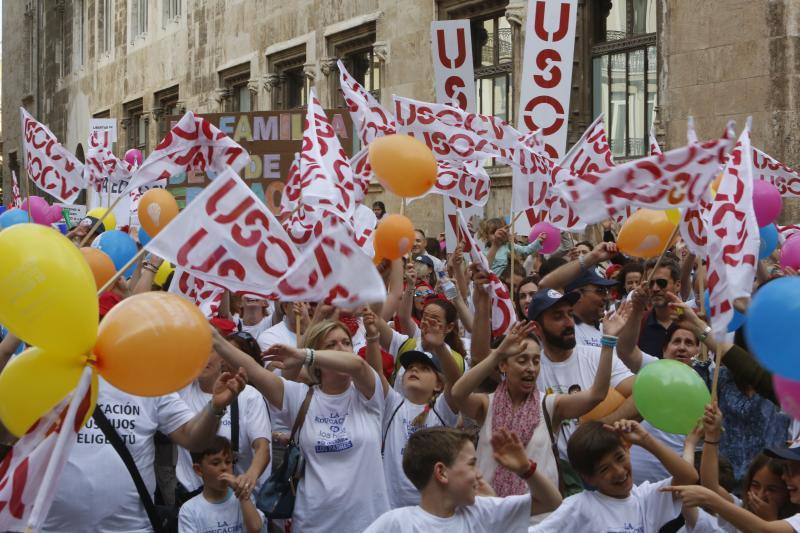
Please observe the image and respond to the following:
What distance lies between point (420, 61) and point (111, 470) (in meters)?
13.1

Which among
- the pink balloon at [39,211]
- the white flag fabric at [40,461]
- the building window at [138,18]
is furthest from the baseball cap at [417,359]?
the building window at [138,18]

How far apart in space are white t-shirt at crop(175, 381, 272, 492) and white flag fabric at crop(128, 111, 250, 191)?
1.75 meters

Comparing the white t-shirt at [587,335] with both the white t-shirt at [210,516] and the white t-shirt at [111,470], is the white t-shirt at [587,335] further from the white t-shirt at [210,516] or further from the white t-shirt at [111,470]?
the white t-shirt at [111,470]

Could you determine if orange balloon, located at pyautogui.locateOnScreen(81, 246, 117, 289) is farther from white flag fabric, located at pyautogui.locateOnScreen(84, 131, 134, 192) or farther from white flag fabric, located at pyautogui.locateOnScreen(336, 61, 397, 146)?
white flag fabric, located at pyautogui.locateOnScreen(84, 131, 134, 192)

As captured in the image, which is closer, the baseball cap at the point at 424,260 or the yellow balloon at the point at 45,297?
the yellow balloon at the point at 45,297

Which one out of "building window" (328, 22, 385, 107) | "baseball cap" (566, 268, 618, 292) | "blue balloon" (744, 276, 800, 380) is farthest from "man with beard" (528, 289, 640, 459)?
"building window" (328, 22, 385, 107)

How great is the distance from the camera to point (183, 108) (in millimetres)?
26797

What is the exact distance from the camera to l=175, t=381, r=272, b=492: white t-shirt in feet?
16.9

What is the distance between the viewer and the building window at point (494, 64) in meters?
15.6

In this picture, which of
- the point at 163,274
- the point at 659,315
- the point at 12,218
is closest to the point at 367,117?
the point at 163,274

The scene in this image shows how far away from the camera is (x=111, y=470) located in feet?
14.8

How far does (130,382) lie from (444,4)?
44.8 ft

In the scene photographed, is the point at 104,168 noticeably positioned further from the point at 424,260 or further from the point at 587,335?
the point at 587,335

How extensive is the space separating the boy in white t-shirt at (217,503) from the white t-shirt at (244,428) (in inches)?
10.0
